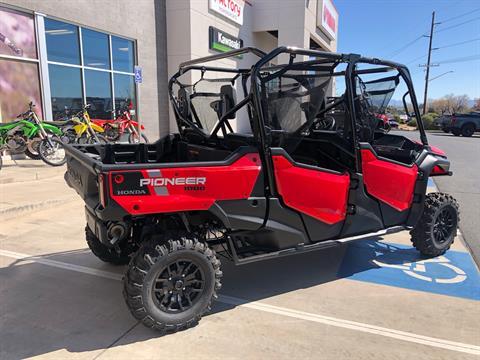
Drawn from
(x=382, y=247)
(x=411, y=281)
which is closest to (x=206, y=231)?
(x=411, y=281)

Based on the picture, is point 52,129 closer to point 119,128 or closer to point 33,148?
point 33,148

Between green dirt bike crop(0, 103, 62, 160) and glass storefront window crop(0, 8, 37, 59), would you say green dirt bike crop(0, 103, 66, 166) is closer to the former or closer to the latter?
green dirt bike crop(0, 103, 62, 160)

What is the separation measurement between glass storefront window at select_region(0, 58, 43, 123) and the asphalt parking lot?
18.6ft

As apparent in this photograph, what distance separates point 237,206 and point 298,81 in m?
1.21

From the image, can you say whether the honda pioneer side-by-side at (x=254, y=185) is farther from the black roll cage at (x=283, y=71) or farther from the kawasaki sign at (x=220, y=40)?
the kawasaki sign at (x=220, y=40)

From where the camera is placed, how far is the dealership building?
955 centimetres

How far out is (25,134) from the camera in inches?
345

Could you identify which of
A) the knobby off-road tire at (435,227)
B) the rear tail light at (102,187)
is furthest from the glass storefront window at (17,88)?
the knobby off-road tire at (435,227)

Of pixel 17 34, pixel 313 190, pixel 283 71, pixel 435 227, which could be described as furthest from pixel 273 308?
pixel 17 34

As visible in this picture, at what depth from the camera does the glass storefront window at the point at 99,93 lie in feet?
38.5

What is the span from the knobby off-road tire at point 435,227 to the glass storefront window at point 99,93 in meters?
10.1

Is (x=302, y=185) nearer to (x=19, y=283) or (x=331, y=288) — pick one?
(x=331, y=288)

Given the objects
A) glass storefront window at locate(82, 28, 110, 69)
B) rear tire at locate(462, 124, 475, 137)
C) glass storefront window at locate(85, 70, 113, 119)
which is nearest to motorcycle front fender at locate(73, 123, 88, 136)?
glass storefront window at locate(85, 70, 113, 119)

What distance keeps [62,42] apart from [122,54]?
8.22ft
